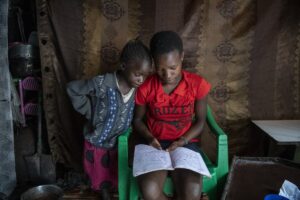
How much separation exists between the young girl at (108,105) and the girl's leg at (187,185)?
0.55 meters

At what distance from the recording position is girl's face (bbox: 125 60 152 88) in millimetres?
1788

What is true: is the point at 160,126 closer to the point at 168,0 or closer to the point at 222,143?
the point at 222,143

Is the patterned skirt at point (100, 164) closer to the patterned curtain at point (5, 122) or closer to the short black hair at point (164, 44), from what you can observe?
the patterned curtain at point (5, 122)

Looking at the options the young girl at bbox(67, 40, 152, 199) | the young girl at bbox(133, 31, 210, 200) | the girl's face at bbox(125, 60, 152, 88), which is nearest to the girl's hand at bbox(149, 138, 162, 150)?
the young girl at bbox(133, 31, 210, 200)

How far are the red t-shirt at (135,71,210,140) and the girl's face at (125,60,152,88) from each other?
15cm

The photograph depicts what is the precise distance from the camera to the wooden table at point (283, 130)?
2014 mm

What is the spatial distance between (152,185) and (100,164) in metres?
0.59

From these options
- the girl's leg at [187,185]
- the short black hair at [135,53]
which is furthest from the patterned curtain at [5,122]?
the girl's leg at [187,185]

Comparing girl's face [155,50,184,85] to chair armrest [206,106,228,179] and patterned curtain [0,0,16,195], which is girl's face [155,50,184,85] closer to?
chair armrest [206,106,228,179]

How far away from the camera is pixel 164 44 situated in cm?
177

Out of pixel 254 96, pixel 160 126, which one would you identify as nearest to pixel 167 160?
pixel 160 126

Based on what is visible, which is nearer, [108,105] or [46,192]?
[108,105]

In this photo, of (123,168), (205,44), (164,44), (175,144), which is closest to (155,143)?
(175,144)

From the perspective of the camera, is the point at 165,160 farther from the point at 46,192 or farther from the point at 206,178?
the point at 46,192
